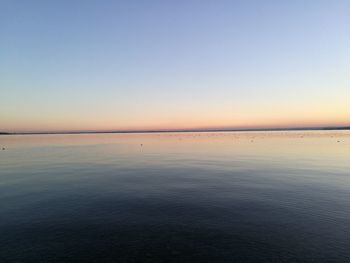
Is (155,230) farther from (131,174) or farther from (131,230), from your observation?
(131,174)

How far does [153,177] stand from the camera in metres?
26.9

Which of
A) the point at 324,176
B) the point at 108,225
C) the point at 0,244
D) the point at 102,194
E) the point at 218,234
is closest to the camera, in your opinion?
the point at 0,244

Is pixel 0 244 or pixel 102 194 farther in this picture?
pixel 102 194

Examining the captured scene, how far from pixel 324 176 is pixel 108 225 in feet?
84.3

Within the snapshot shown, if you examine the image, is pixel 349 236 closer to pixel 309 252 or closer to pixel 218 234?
pixel 309 252

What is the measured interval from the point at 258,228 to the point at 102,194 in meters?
13.3

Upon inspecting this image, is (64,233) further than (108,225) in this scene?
No

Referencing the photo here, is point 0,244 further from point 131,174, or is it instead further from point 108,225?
point 131,174

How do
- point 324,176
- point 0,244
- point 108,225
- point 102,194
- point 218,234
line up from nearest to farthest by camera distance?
point 0,244
point 218,234
point 108,225
point 102,194
point 324,176

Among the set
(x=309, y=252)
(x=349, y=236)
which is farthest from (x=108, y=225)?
(x=349, y=236)

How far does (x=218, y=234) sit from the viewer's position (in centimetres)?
1191

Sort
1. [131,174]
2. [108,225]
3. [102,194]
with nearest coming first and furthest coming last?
[108,225]
[102,194]
[131,174]

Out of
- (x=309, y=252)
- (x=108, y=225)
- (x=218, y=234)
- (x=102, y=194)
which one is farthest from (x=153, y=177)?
(x=309, y=252)

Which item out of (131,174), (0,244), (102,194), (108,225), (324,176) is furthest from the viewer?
(131,174)
